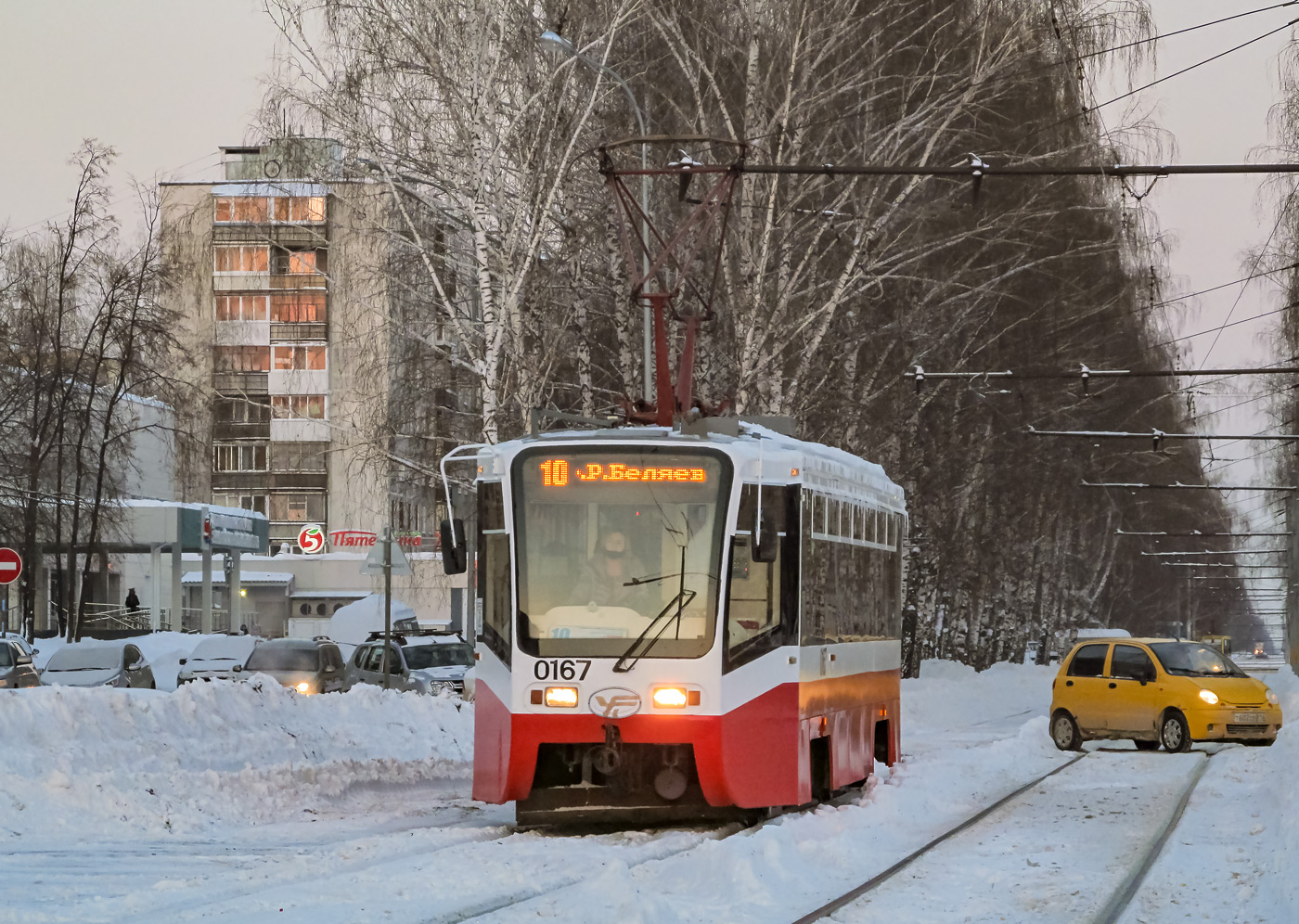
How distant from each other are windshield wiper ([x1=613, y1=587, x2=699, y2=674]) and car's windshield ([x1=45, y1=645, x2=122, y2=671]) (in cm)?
2423

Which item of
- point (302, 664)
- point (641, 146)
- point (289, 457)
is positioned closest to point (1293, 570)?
point (302, 664)

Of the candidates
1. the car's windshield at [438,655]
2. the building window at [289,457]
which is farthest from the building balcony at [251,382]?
the car's windshield at [438,655]

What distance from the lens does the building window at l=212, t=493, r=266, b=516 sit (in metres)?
95.7

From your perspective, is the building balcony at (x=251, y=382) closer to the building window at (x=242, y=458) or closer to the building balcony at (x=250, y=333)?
the building balcony at (x=250, y=333)

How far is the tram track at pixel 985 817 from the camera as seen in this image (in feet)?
35.1

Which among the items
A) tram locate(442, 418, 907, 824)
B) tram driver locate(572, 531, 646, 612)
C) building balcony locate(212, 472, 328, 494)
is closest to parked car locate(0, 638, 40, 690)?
tram locate(442, 418, 907, 824)

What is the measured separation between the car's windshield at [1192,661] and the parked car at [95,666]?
63.2 feet

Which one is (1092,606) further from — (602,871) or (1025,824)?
(602,871)

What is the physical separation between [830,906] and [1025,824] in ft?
17.6

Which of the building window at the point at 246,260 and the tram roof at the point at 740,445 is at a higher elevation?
the building window at the point at 246,260

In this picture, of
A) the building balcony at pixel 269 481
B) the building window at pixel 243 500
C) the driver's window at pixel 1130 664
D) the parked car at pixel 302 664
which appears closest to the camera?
the driver's window at pixel 1130 664

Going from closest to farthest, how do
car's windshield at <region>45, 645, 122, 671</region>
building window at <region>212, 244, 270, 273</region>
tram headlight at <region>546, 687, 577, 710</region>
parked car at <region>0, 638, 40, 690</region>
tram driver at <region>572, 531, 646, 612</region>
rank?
tram headlight at <region>546, 687, 577, 710</region>
tram driver at <region>572, 531, 646, 612</region>
parked car at <region>0, 638, 40, 690</region>
car's windshield at <region>45, 645, 122, 671</region>
building window at <region>212, 244, 270, 273</region>

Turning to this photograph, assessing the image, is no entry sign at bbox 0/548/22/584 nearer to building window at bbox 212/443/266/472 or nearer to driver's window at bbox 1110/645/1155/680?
driver's window at bbox 1110/645/1155/680

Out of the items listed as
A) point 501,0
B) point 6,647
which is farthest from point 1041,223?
point 6,647
